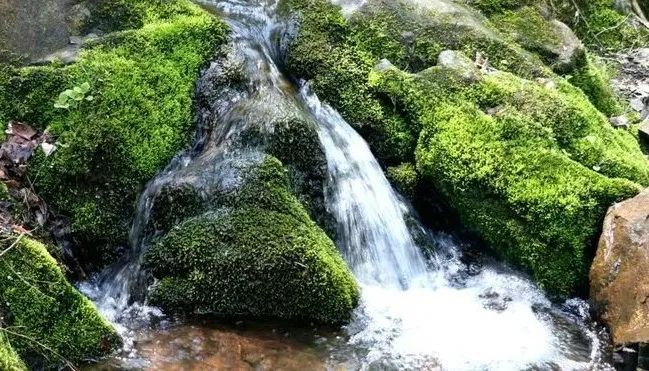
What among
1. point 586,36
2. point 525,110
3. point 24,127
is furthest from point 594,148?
point 24,127

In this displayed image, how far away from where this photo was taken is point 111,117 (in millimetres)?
5430

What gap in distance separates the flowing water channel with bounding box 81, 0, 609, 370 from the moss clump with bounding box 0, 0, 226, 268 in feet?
0.59

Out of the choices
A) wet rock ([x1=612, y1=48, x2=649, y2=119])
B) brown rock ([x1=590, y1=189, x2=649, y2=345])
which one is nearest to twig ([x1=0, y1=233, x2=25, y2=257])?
brown rock ([x1=590, y1=189, x2=649, y2=345])

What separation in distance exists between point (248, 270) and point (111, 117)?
183 centimetres

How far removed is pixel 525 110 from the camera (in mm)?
6023

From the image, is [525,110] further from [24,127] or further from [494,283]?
[24,127]

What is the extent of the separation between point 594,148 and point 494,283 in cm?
154

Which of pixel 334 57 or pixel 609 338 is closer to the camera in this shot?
pixel 609 338

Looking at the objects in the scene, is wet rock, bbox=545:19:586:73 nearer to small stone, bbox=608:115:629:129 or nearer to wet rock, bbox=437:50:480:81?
small stone, bbox=608:115:629:129

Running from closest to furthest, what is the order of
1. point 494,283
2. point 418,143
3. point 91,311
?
point 91,311
point 494,283
point 418,143

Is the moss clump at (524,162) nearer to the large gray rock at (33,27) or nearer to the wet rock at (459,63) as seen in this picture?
the wet rock at (459,63)

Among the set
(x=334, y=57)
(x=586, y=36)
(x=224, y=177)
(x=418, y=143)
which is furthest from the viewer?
(x=586, y=36)

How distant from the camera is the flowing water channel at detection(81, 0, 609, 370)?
14.8 ft

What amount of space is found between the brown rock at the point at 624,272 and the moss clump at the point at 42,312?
12.1 feet
